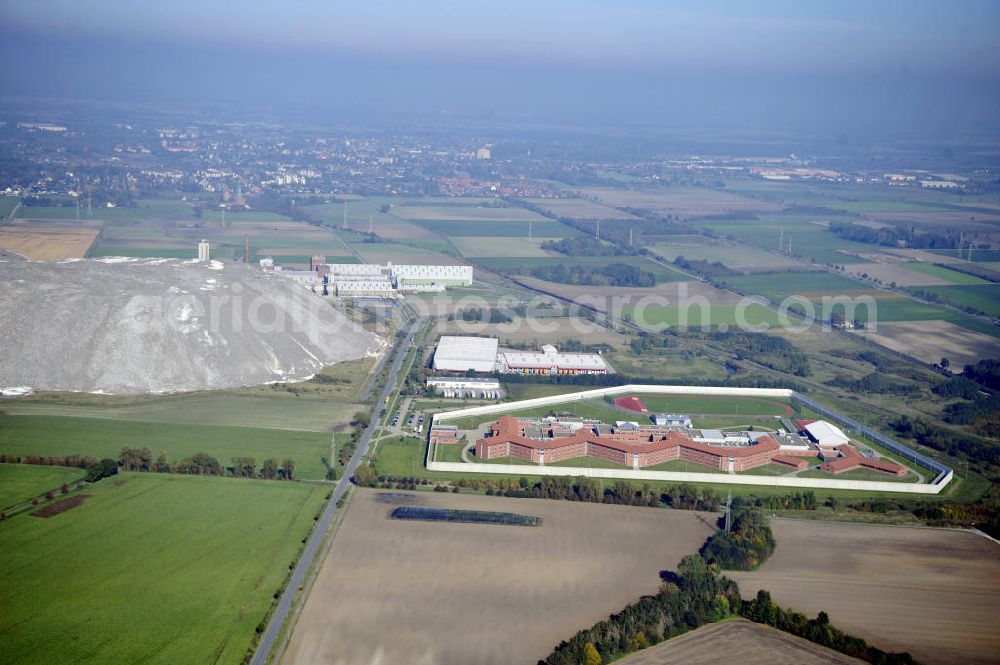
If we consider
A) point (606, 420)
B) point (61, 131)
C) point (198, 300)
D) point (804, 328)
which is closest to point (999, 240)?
point (804, 328)

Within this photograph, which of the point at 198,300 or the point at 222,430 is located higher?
the point at 198,300

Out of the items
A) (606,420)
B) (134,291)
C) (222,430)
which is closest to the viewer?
(222,430)

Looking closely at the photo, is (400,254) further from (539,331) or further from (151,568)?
(151,568)

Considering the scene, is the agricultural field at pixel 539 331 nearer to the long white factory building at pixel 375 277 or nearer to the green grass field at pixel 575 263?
the long white factory building at pixel 375 277

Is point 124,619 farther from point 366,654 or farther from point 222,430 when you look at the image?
point 222,430

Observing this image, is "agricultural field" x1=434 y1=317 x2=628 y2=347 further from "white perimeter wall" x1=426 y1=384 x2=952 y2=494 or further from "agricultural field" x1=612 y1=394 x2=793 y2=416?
"white perimeter wall" x1=426 y1=384 x2=952 y2=494

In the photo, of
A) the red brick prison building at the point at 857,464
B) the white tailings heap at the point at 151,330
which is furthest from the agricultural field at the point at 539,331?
the red brick prison building at the point at 857,464

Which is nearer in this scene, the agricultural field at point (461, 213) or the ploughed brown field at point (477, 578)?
the ploughed brown field at point (477, 578)
